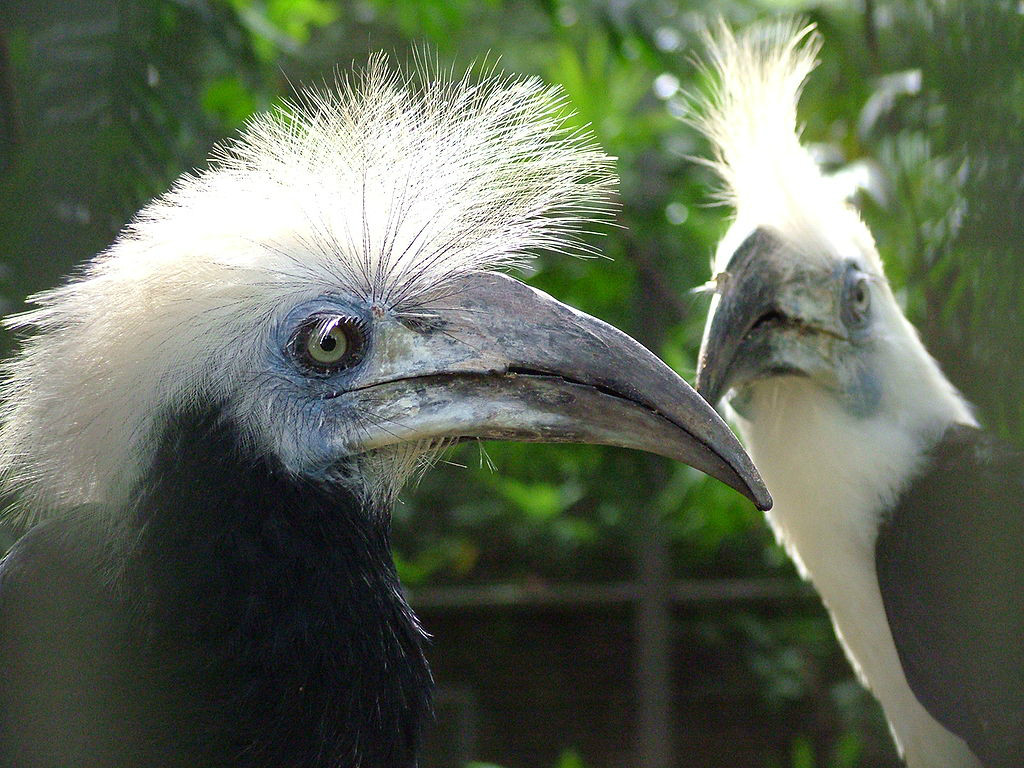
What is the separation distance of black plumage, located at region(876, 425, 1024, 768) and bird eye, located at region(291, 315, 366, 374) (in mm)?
1336

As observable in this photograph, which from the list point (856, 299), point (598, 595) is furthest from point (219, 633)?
point (598, 595)

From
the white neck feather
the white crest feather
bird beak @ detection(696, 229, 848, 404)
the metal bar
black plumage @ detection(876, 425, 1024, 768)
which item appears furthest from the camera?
the metal bar

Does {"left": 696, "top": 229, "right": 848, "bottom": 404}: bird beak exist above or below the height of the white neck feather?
above

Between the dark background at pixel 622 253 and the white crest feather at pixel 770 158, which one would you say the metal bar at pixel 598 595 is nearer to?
the dark background at pixel 622 253

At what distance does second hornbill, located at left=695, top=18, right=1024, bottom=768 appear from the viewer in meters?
2.26

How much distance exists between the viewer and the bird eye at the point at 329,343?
1.74 m

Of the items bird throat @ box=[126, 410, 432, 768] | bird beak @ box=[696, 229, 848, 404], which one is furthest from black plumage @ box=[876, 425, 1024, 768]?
bird throat @ box=[126, 410, 432, 768]

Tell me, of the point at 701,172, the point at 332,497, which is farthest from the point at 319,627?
the point at 701,172

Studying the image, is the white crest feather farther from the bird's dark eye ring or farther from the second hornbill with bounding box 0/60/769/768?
the bird's dark eye ring

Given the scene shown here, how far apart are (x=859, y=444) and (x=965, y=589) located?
401 millimetres

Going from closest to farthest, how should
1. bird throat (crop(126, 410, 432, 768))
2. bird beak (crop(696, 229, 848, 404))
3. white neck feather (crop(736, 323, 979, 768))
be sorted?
bird throat (crop(126, 410, 432, 768)) < bird beak (crop(696, 229, 848, 404)) < white neck feather (crop(736, 323, 979, 768))

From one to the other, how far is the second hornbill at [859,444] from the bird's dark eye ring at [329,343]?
0.84m

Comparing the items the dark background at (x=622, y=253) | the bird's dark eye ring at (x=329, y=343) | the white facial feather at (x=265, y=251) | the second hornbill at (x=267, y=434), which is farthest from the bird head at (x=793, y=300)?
the bird's dark eye ring at (x=329, y=343)

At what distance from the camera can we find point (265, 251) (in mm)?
1763
